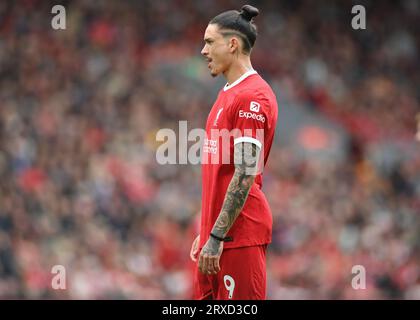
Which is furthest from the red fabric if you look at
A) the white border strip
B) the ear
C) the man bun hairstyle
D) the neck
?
the man bun hairstyle

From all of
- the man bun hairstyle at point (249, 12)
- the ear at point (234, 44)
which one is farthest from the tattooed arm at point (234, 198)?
the man bun hairstyle at point (249, 12)

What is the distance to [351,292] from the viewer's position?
11.2m

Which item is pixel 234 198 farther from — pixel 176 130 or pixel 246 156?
pixel 176 130

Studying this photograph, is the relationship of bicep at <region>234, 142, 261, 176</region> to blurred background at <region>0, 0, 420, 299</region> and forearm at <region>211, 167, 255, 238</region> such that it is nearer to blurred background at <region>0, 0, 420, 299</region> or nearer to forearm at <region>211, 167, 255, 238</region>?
forearm at <region>211, 167, 255, 238</region>

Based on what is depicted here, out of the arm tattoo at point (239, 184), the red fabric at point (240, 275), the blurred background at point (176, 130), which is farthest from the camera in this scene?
the blurred background at point (176, 130)

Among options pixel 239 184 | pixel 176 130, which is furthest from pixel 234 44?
pixel 176 130

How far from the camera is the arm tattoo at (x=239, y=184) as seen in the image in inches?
200

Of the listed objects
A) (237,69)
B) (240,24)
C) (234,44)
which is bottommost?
(237,69)

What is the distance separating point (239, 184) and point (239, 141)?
0.73ft

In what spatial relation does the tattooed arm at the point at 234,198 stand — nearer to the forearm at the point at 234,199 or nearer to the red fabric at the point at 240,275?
the forearm at the point at 234,199

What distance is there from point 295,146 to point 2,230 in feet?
16.6

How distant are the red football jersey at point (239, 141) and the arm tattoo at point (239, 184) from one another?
0.06m

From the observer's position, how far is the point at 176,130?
13016 millimetres
